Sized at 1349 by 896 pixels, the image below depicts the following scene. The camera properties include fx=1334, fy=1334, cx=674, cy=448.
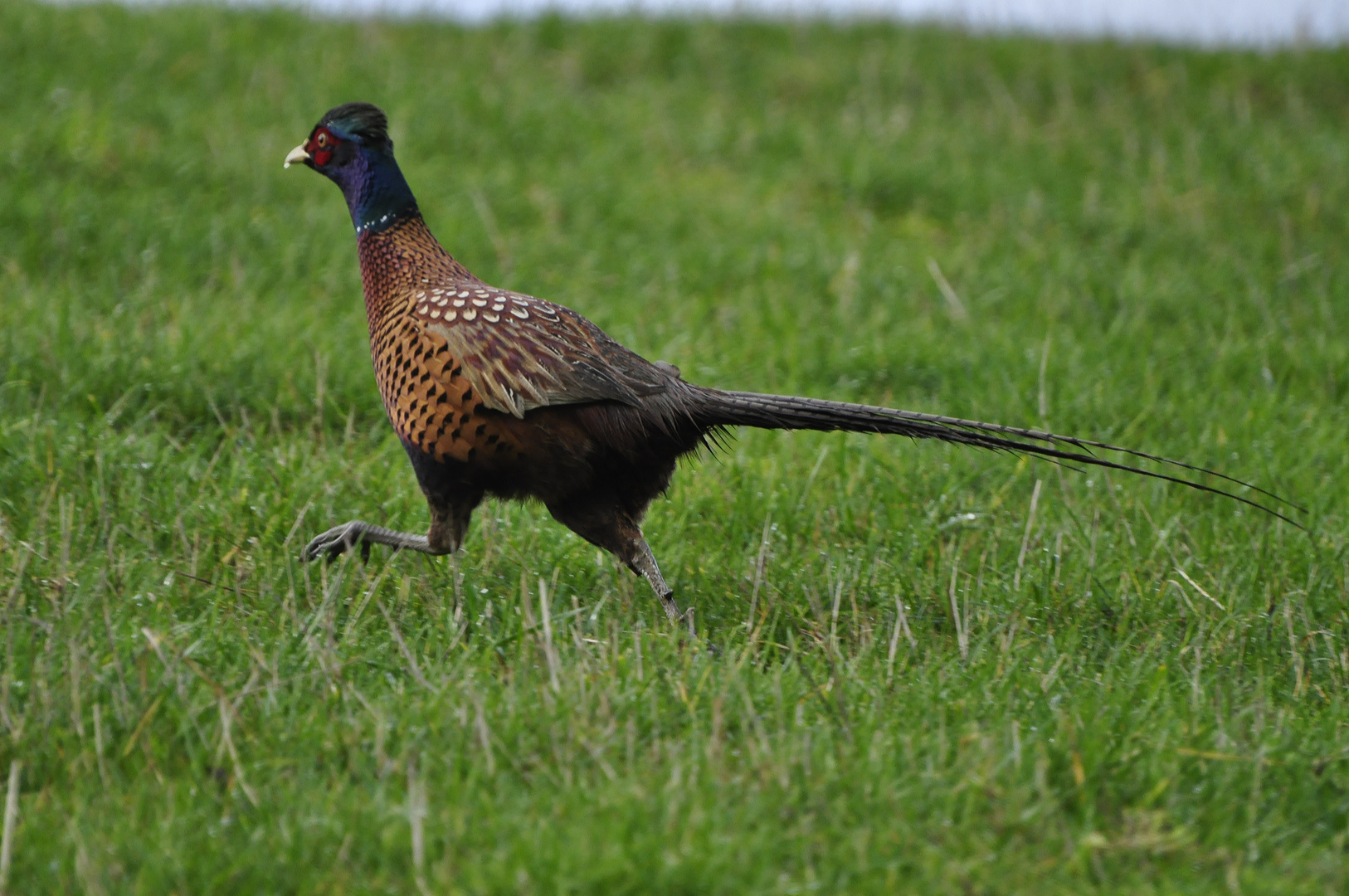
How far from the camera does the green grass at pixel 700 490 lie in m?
2.73

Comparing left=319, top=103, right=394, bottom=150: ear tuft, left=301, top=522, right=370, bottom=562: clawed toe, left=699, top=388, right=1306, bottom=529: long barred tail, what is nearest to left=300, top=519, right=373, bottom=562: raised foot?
left=301, top=522, right=370, bottom=562: clawed toe

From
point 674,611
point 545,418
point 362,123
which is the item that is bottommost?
point 674,611

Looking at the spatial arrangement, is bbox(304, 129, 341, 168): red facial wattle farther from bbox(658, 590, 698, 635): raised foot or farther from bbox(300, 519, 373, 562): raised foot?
bbox(658, 590, 698, 635): raised foot

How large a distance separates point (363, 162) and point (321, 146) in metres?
0.21

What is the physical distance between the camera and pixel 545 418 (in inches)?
146

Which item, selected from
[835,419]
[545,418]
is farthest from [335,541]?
[835,419]

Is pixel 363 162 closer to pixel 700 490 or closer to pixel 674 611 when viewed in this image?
pixel 700 490

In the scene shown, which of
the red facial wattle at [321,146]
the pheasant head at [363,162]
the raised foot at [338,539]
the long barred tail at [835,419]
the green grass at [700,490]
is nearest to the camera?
the green grass at [700,490]

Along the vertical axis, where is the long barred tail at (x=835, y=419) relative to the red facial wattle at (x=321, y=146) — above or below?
below

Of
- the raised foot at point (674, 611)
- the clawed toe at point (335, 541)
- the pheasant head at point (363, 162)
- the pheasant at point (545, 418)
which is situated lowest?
the raised foot at point (674, 611)

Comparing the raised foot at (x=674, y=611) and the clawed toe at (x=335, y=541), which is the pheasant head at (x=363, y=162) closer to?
the clawed toe at (x=335, y=541)

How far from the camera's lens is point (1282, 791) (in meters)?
2.93

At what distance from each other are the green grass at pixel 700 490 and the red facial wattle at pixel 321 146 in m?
0.97

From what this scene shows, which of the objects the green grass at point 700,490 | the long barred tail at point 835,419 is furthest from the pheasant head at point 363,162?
the long barred tail at point 835,419
